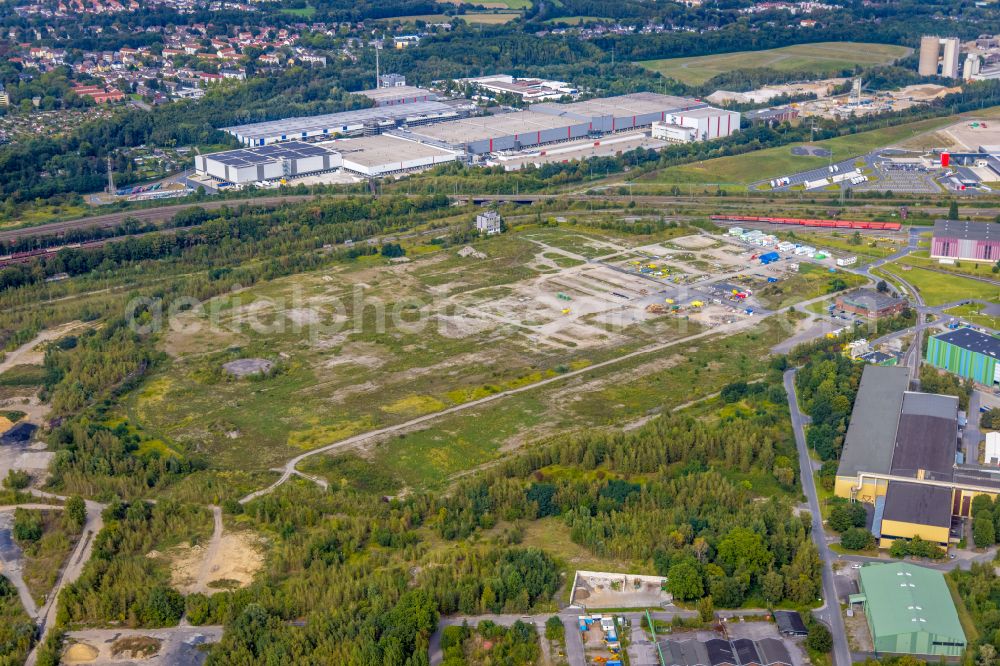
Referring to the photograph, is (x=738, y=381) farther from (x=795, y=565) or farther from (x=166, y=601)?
(x=166, y=601)

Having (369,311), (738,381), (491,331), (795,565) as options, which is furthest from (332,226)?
(795,565)

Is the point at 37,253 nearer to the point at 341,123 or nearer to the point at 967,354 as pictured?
the point at 341,123

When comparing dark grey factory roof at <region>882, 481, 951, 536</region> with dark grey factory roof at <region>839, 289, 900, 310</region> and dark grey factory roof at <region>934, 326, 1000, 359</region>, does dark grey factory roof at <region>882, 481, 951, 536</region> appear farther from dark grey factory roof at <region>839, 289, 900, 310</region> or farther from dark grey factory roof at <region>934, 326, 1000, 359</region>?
dark grey factory roof at <region>839, 289, 900, 310</region>

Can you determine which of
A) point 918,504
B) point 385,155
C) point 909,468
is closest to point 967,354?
point 909,468

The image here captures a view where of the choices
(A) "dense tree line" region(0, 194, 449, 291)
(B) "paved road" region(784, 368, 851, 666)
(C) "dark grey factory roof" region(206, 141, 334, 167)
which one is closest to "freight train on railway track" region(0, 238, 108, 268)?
(A) "dense tree line" region(0, 194, 449, 291)

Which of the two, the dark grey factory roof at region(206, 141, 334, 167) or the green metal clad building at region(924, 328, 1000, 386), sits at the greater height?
the dark grey factory roof at region(206, 141, 334, 167)

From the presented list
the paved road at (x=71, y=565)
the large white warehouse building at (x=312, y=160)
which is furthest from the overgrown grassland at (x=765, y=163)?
the paved road at (x=71, y=565)
